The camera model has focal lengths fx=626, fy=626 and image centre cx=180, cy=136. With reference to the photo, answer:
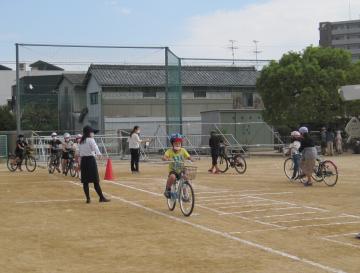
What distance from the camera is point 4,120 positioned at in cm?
5525

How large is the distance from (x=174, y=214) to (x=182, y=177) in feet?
2.32

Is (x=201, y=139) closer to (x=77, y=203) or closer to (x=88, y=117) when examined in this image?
(x=88, y=117)

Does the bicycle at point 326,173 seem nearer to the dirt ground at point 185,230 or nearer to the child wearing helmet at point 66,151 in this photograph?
the dirt ground at point 185,230

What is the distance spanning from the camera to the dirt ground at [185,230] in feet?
25.0

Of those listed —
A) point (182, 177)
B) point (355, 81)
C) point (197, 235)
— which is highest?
point (355, 81)

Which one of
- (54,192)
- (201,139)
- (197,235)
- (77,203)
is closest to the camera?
(197,235)

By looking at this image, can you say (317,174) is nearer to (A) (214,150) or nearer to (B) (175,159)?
(A) (214,150)

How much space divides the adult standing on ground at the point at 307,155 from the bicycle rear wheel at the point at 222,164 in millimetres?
5621

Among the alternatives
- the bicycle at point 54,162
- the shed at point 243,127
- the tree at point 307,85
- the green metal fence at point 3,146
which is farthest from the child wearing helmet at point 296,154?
the green metal fence at point 3,146

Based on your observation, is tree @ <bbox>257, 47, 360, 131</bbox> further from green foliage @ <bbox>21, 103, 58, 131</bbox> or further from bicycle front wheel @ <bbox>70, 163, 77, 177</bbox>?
green foliage @ <bbox>21, 103, 58, 131</bbox>

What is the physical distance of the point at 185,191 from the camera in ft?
38.2

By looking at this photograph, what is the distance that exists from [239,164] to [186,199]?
1039 cm

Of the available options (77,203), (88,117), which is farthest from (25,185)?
(88,117)

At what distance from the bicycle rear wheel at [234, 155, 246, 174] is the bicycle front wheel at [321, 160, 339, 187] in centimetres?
519
